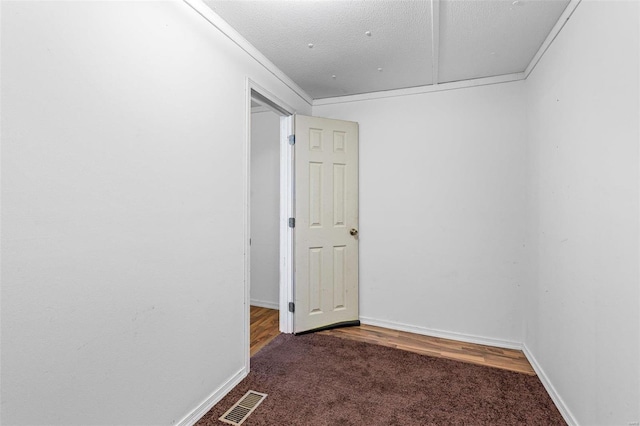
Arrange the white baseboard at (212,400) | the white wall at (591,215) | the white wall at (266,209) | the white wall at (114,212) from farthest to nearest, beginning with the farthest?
the white wall at (266,209) → the white baseboard at (212,400) → the white wall at (591,215) → the white wall at (114,212)

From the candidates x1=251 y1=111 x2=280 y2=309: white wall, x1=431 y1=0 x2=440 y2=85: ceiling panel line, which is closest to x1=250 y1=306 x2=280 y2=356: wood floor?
x1=251 y1=111 x2=280 y2=309: white wall

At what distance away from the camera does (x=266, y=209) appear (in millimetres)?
3641

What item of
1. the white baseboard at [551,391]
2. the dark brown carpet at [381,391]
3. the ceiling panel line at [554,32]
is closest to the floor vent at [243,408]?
the dark brown carpet at [381,391]

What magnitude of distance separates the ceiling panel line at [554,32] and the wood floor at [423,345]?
240cm

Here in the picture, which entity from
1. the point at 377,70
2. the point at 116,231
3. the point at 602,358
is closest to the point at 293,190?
the point at 377,70

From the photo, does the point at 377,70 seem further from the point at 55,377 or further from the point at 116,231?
the point at 55,377

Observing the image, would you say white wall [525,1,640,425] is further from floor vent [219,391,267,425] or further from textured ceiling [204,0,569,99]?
floor vent [219,391,267,425]

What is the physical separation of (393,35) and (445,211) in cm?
162

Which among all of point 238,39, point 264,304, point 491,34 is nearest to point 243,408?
point 264,304

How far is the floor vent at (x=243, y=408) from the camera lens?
172 cm

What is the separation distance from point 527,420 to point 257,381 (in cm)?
172

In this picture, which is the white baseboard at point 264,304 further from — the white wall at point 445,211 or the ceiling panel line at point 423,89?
the ceiling panel line at point 423,89

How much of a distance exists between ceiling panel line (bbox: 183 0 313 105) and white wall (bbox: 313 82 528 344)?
29.3 inches

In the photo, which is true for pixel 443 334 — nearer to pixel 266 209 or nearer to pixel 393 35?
pixel 266 209
